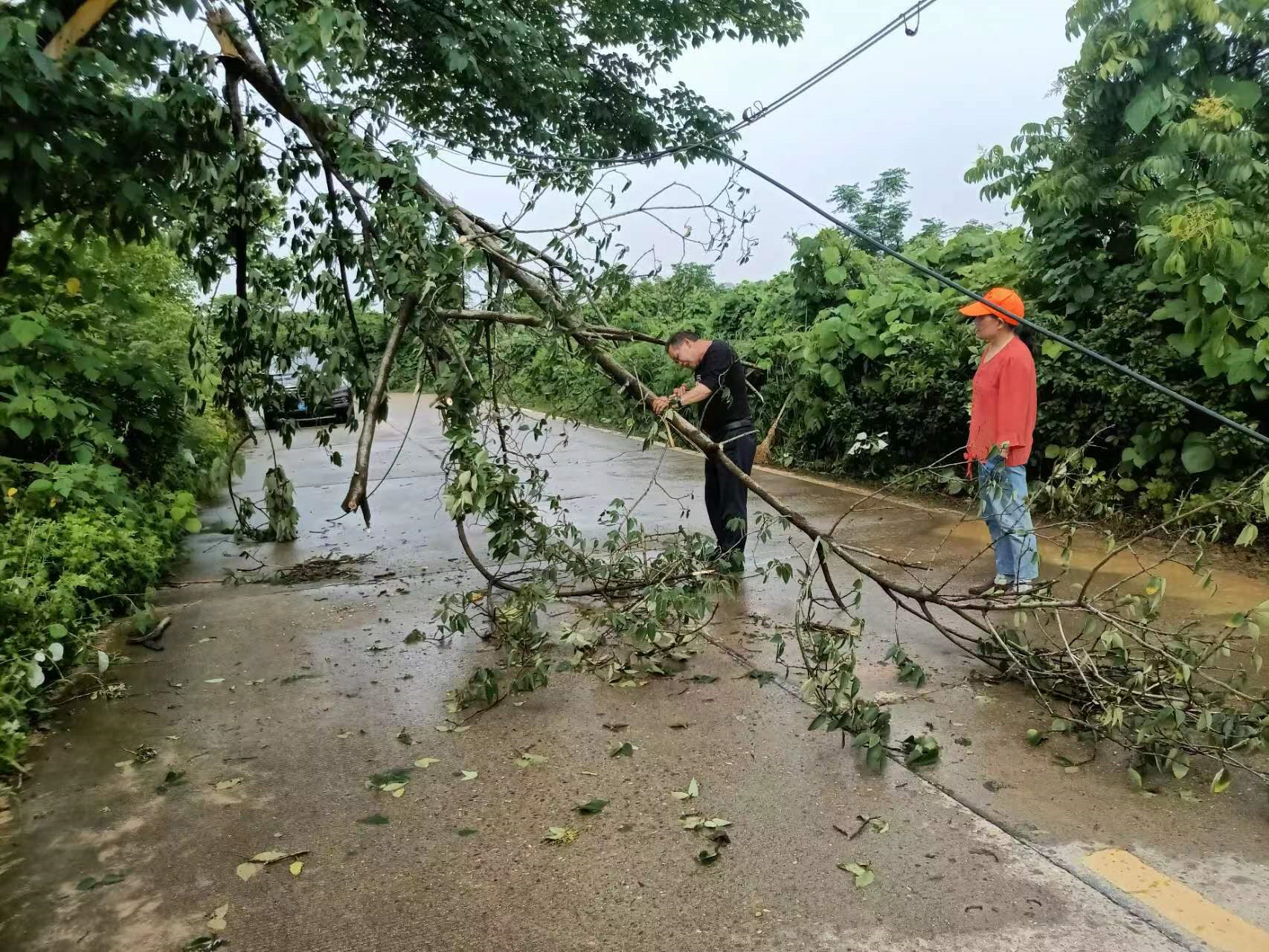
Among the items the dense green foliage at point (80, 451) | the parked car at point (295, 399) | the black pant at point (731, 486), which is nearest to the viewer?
the dense green foliage at point (80, 451)

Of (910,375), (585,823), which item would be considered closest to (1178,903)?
(585,823)

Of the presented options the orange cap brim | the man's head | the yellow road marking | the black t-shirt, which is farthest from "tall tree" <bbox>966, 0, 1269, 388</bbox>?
the yellow road marking

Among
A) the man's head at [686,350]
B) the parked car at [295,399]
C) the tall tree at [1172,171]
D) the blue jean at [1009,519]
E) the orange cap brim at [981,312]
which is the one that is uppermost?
the tall tree at [1172,171]

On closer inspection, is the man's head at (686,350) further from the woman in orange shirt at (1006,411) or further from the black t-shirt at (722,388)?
the woman in orange shirt at (1006,411)

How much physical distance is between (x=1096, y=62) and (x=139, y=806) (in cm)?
668

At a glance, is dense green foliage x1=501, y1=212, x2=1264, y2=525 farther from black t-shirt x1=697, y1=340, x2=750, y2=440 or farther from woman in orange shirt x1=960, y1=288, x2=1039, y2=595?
black t-shirt x1=697, y1=340, x2=750, y2=440

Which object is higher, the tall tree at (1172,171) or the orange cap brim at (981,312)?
the tall tree at (1172,171)

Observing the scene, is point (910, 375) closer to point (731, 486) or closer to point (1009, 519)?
point (731, 486)

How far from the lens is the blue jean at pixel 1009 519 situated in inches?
164

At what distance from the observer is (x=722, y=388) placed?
5293 millimetres

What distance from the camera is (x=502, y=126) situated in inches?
319

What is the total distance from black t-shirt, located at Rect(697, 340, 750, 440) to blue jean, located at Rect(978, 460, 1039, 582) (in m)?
1.52

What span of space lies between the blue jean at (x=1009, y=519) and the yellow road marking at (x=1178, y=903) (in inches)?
68.1

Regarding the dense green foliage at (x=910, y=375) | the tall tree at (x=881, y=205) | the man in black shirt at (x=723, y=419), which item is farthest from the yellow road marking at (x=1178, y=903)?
the tall tree at (x=881, y=205)
